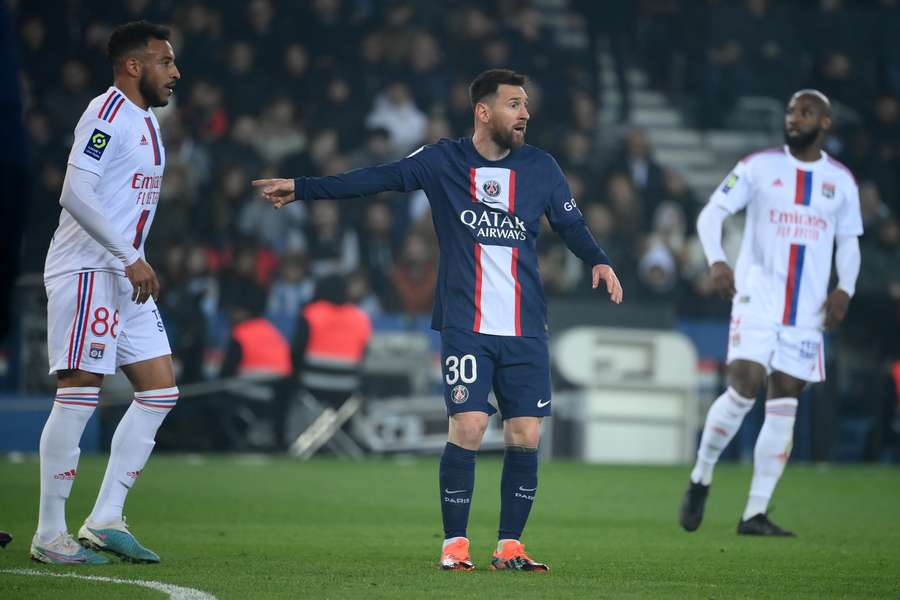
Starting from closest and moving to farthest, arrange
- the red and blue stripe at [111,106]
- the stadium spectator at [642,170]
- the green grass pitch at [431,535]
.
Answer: the green grass pitch at [431,535] < the red and blue stripe at [111,106] < the stadium spectator at [642,170]

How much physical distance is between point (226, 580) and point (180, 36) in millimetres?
13173

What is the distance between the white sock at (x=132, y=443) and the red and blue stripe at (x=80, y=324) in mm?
333

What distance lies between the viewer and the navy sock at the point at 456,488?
20.3 ft

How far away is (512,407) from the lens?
20.7ft

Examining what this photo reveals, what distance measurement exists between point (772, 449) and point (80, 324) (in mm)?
4167

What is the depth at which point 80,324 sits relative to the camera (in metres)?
6.20

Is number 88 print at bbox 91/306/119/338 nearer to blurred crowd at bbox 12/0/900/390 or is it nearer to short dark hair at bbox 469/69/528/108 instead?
short dark hair at bbox 469/69/528/108

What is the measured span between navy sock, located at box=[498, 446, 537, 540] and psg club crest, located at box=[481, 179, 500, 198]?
1.09m

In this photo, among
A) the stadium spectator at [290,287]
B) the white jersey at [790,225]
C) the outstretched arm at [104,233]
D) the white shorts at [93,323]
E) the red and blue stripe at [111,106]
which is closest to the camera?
the outstretched arm at [104,233]

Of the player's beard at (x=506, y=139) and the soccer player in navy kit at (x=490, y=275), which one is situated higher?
the player's beard at (x=506, y=139)

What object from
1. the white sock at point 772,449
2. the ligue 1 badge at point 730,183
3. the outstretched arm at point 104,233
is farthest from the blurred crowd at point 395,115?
the outstretched arm at point 104,233

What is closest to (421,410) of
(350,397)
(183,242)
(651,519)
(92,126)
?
(350,397)

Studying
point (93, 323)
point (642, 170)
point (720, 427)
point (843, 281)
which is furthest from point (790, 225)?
point (642, 170)

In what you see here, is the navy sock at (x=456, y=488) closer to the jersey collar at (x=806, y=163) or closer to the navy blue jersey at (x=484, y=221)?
the navy blue jersey at (x=484, y=221)
